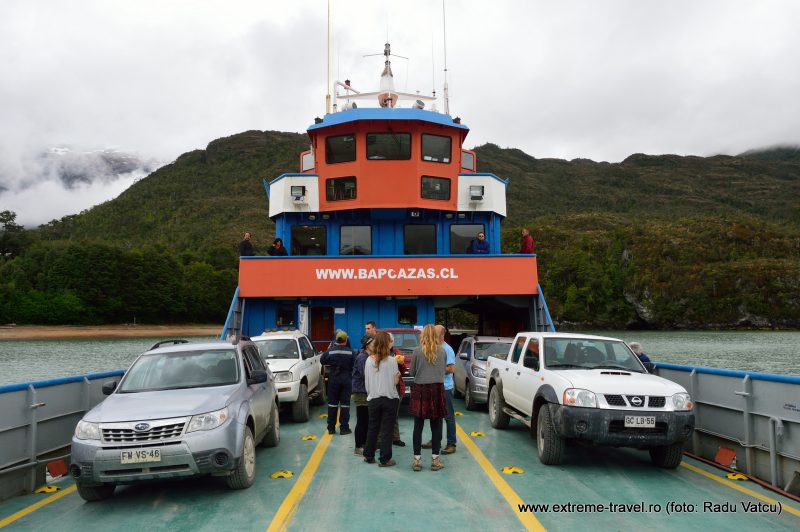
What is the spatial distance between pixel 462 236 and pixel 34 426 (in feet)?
47.7

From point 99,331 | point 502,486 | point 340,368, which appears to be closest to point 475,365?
point 340,368

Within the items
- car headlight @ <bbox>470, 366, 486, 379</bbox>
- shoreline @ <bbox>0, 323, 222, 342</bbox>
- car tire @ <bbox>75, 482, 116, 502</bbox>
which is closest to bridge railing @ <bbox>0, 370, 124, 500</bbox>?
car tire @ <bbox>75, 482, 116, 502</bbox>

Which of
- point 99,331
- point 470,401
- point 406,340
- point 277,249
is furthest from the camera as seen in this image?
point 99,331

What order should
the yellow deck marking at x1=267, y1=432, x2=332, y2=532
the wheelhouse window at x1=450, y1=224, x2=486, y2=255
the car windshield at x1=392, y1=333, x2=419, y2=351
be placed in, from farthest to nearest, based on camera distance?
the wheelhouse window at x1=450, y1=224, x2=486, y2=255 < the car windshield at x1=392, y1=333, x2=419, y2=351 < the yellow deck marking at x1=267, y1=432, x2=332, y2=532

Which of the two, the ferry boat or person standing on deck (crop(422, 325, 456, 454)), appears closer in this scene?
the ferry boat

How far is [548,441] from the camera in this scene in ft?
24.7

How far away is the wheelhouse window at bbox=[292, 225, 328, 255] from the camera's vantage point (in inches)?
764

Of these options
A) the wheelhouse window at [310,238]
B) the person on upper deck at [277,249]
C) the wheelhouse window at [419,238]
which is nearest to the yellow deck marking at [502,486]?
the person on upper deck at [277,249]

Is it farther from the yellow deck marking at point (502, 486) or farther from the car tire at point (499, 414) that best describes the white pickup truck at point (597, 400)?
the car tire at point (499, 414)

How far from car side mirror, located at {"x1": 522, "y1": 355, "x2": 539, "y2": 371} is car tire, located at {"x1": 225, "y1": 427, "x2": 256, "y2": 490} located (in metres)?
4.23

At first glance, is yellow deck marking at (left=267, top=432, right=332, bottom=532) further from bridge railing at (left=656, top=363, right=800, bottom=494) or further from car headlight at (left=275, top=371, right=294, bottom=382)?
bridge railing at (left=656, top=363, right=800, bottom=494)

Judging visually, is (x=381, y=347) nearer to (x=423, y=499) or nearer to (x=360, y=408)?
(x=360, y=408)

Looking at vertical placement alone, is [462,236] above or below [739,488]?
above

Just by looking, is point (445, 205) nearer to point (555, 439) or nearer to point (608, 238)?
point (555, 439)
